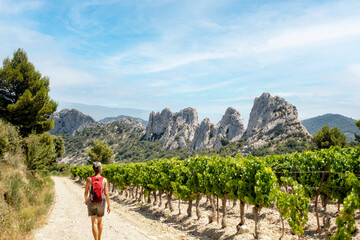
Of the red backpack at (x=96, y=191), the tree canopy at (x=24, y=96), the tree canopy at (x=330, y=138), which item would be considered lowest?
the red backpack at (x=96, y=191)

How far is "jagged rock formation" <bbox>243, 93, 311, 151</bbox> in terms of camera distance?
94000mm

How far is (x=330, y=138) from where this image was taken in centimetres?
4319

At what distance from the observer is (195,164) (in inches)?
680

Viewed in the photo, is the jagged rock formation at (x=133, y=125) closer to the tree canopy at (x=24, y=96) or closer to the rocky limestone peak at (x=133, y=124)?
the rocky limestone peak at (x=133, y=124)

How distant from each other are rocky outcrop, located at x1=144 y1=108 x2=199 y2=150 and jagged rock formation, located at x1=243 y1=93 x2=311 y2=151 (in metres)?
41.7

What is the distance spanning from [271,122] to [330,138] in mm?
63065

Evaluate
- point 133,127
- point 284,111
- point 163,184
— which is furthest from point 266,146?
point 133,127

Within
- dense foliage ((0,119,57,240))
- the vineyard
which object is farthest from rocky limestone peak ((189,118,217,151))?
the vineyard

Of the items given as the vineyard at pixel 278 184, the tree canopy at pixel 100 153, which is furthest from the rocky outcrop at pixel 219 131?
the vineyard at pixel 278 184

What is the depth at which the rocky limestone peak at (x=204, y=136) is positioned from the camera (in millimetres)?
135750

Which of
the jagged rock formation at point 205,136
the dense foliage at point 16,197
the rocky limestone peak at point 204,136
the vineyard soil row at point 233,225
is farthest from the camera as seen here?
the rocky limestone peak at point 204,136

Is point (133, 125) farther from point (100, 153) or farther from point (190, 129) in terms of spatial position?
point (100, 153)

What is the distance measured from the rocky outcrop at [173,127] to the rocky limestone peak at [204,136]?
7844mm

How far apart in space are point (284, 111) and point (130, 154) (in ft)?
287
